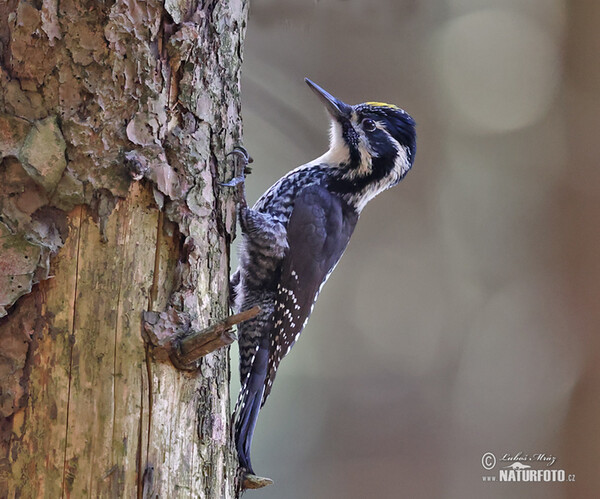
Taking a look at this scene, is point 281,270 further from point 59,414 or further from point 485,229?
point 485,229

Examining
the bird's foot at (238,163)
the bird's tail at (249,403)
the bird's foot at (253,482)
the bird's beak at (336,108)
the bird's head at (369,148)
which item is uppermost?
the bird's beak at (336,108)

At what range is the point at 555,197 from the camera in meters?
2.93

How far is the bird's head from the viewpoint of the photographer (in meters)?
2.17

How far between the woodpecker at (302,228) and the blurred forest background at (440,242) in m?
0.75

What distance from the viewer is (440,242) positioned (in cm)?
302

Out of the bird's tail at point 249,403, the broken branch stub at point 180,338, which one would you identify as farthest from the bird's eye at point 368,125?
the broken branch stub at point 180,338

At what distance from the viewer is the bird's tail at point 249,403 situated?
5.15 feet

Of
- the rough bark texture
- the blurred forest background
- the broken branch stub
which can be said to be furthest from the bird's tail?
the blurred forest background

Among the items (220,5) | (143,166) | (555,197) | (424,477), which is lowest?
(424,477)

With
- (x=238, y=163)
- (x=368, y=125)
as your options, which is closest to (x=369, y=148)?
(x=368, y=125)

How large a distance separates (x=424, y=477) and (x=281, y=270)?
1523mm

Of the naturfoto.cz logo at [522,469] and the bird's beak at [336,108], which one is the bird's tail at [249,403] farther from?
the naturfoto.cz logo at [522,469]

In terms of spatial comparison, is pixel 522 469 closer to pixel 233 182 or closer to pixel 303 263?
pixel 303 263

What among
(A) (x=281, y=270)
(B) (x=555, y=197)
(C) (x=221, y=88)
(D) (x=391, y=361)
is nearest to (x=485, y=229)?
(B) (x=555, y=197)
